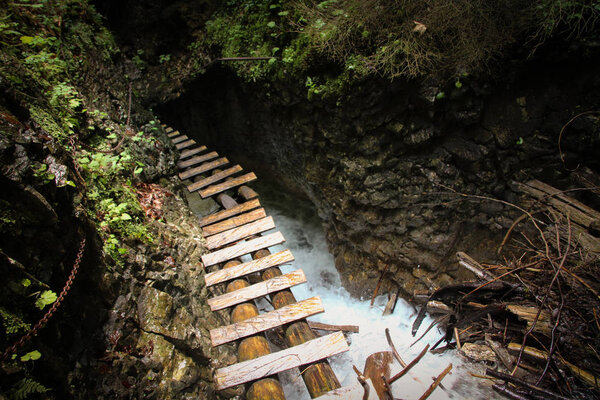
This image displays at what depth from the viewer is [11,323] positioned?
152 centimetres

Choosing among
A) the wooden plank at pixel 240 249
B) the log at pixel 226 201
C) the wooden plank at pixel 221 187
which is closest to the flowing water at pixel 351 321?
the wooden plank at pixel 240 249

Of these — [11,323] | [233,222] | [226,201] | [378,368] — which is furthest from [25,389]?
[226,201]

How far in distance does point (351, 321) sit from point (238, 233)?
2.79 m

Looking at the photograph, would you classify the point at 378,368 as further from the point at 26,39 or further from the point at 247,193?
the point at 26,39

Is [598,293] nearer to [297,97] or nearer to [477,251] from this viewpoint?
[477,251]

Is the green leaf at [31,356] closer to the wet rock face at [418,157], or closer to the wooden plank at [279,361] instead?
the wooden plank at [279,361]

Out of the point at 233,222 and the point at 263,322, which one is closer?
the point at 263,322

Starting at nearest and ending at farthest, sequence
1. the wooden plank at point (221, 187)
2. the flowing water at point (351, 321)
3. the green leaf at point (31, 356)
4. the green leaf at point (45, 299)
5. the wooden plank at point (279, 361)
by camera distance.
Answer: the green leaf at point (31, 356), the green leaf at point (45, 299), the wooden plank at point (279, 361), the flowing water at point (351, 321), the wooden plank at point (221, 187)

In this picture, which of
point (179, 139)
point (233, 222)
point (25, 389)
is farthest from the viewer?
point (179, 139)

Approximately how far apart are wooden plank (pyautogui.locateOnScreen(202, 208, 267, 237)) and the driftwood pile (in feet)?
8.58

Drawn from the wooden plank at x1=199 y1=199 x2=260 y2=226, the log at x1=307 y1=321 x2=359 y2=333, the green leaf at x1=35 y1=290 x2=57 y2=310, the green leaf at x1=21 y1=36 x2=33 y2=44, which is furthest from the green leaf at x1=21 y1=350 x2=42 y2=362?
the green leaf at x1=21 y1=36 x2=33 y2=44

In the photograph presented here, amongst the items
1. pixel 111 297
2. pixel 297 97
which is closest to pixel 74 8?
pixel 297 97

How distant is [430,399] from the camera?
246 cm

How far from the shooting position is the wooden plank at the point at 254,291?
310cm
